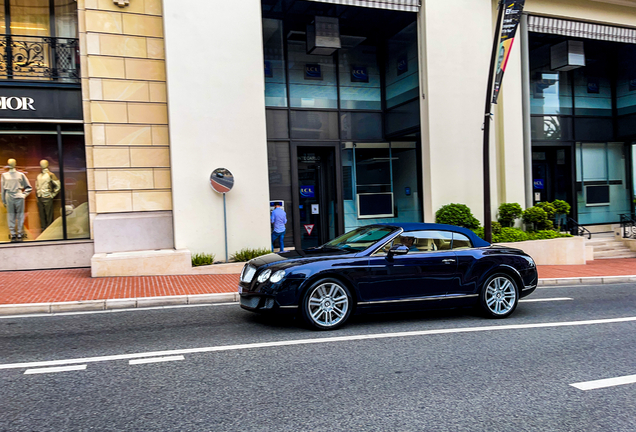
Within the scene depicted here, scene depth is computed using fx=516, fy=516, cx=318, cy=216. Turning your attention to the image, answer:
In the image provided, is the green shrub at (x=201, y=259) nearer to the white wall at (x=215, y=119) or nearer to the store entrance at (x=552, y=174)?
the white wall at (x=215, y=119)

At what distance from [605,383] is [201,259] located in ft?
32.8

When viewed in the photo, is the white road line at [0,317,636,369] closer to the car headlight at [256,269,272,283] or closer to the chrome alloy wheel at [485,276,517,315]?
the chrome alloy wheel at [485,276,517,315]

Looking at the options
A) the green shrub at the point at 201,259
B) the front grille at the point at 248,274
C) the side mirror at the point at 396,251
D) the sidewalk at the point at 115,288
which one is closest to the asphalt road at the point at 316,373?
the front grille at the point at 248,274

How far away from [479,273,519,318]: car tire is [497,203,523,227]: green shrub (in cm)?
878

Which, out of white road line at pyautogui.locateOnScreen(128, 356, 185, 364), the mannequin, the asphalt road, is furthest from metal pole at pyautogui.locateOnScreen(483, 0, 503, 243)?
the mannequin

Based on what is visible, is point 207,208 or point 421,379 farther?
point 207,208

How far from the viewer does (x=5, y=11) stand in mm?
13500

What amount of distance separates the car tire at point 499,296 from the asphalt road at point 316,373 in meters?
0.22

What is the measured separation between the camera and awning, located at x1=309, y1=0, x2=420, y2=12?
1473 cm

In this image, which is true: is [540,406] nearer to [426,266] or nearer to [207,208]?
[426,266]

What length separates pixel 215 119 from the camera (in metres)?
13.7

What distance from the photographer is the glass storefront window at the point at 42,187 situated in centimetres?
1343

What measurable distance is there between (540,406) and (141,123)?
12084 millimetres

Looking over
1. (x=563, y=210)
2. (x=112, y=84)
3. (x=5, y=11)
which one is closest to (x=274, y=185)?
(x=112, y=84)
